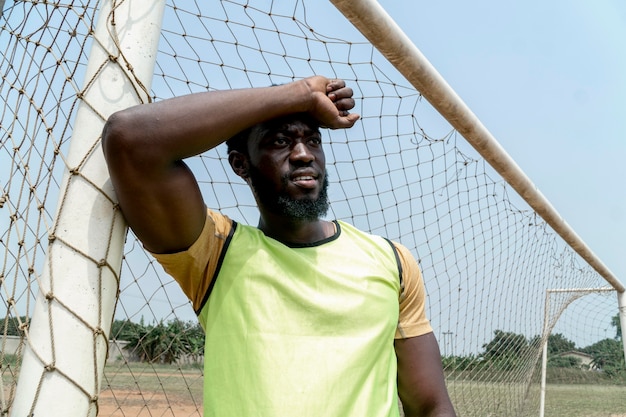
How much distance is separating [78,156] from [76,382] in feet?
1.49

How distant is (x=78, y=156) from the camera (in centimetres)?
131

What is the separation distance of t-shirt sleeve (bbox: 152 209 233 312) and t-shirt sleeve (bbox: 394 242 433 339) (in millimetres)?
506

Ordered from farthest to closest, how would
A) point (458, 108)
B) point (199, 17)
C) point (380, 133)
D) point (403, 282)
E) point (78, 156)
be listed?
1. point (380, 133)
2. point (458, 108)
3. point (199, 17)
4. point (403, 282)
5. point (78, 156)

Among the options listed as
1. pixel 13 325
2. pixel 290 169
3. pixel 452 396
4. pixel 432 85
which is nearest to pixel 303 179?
pixel 290 169

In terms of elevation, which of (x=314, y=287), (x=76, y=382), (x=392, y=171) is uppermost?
(x=392, y=171)

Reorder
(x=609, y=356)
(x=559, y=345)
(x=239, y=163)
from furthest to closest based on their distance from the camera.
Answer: (x=609, y=356) → (x=559, y=345) → (x=239, y=163)

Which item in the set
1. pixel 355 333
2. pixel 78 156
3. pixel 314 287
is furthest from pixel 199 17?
pixel 355 333

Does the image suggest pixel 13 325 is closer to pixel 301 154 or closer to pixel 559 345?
pixel 301 154

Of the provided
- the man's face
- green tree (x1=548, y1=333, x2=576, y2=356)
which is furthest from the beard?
green tree (x1=548, y1=333, x2=576, y2=356)

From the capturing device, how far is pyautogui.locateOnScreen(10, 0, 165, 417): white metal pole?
3.93ft

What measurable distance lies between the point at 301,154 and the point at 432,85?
1.09m

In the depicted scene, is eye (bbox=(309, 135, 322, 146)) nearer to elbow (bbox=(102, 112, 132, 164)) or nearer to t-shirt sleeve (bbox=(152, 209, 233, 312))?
Answer: t-shirt sleeve (bbox=(152, 209, 233, 312))

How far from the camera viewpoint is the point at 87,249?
127 cm

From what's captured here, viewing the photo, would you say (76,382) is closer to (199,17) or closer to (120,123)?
(120,123)
